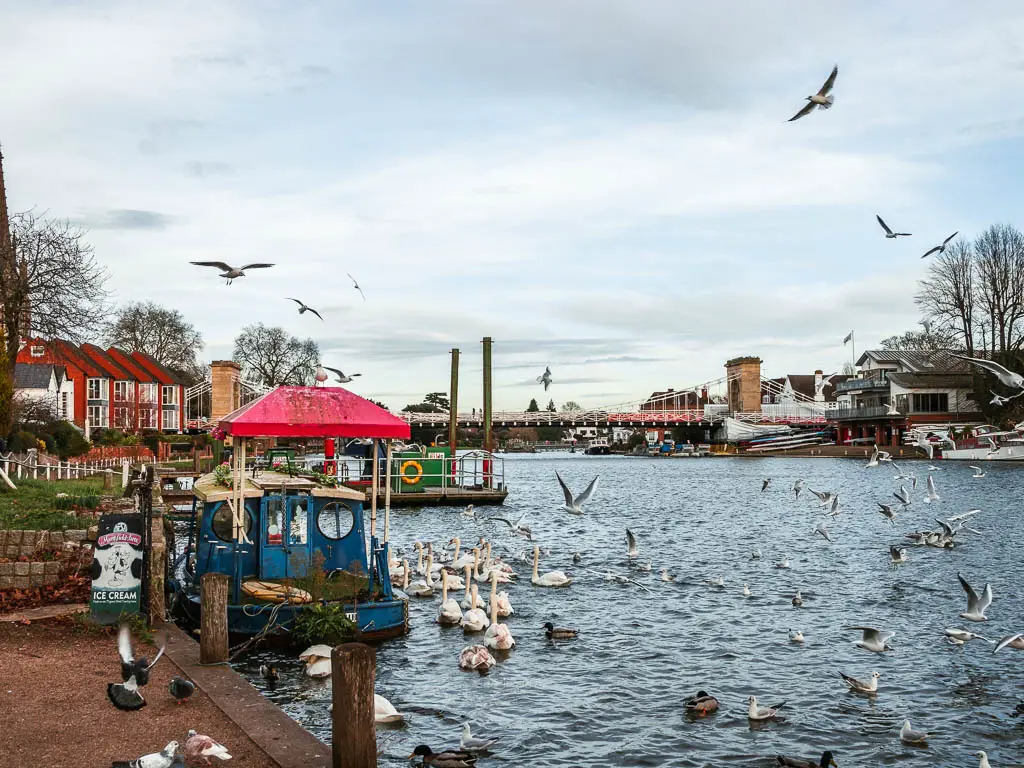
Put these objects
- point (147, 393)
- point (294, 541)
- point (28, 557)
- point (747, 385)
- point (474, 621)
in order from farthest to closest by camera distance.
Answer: point (747, 385)
point (147, 393)
point (474, 621)
point (294, 541)
point (28, 557)

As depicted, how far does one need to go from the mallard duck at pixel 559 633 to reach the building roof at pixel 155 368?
86553 millimetres

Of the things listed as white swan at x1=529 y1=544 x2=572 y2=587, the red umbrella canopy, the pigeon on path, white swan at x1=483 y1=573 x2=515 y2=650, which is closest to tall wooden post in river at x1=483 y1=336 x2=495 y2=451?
white swan at x1=529 y1=544 x2=572 y2=587

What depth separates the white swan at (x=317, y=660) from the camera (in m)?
13.7

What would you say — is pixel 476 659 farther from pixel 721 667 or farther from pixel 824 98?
pixel 824 98

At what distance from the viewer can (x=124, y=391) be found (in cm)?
8962

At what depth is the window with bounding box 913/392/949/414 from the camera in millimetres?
97475

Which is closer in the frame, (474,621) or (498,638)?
(498,638)

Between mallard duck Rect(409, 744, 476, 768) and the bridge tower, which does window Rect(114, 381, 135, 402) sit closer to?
mallard duck Rect(409, 744, 476, 768)

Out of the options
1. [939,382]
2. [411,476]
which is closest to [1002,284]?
[939,382]

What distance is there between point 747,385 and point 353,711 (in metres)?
146

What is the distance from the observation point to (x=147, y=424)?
A: 303ft

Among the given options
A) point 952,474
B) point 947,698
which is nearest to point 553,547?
point 947,698

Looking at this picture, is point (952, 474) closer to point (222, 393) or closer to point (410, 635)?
point (410, 635)

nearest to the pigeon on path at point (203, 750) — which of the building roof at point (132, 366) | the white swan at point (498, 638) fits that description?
the white swan at point (498, 638)
